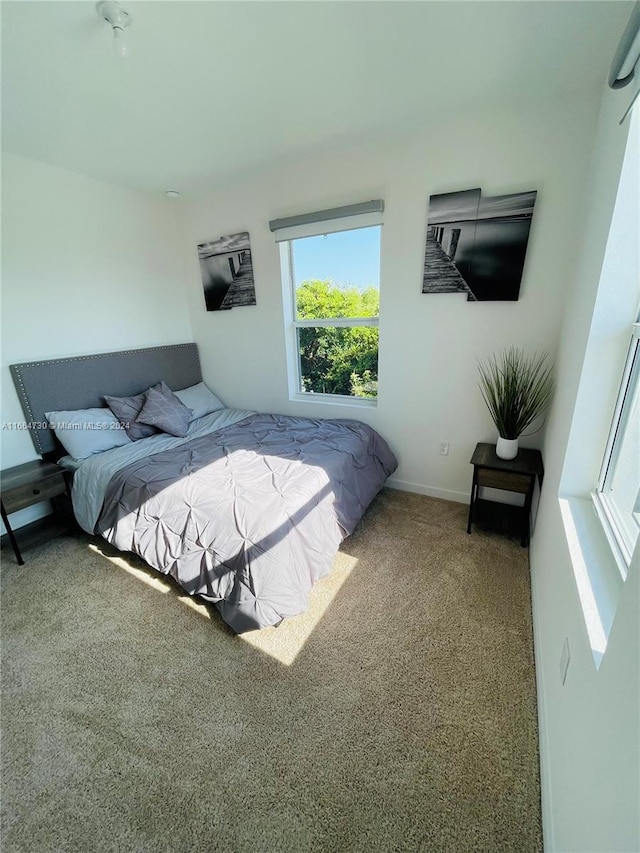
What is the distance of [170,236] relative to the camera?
128 inches

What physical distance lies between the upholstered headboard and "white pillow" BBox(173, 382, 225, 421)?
0.17 meters

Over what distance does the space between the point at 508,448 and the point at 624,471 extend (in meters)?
0.94

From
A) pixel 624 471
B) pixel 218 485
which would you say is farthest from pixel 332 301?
pixel 624 471

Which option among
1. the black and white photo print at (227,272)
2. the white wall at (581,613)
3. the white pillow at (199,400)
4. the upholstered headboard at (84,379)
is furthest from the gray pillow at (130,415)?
the white wall at (581,613)

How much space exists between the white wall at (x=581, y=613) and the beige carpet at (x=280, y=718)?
0.64 feet

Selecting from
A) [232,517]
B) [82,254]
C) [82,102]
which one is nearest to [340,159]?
[82,102]

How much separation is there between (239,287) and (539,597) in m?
3.15

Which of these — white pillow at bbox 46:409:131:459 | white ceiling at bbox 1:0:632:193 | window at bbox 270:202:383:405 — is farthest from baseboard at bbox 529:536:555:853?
white pillow at bbox 46:409:131:459

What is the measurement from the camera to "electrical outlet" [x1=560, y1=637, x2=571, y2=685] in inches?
40.4

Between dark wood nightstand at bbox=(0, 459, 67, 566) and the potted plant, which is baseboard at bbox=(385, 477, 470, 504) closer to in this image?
the potted plant

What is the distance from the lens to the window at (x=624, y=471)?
1.04 metres

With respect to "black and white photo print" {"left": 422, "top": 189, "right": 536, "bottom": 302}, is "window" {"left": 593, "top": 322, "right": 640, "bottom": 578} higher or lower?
lower

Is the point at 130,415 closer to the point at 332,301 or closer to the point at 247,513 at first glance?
the point at 247,513

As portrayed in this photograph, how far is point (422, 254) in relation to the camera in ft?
7.65
